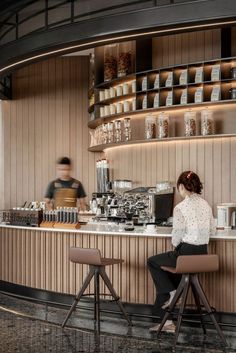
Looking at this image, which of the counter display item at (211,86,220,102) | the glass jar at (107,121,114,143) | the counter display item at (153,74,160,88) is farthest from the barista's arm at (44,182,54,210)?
the counter display item at (211,86,220,102)

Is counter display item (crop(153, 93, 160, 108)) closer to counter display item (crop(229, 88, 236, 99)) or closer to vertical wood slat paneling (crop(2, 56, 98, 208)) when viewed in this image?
counter display item (crop(229, 88, 236, 99))

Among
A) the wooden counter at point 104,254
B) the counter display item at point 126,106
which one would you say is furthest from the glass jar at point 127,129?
the wooden counter at point 104,254

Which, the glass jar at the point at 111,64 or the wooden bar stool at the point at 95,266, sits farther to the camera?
the glass jar at the point at 111,64

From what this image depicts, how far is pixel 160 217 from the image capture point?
→ 6.48 meters

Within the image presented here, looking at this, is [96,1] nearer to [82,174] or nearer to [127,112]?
[127,112]

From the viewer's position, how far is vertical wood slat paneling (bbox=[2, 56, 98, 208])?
9820 millimetres

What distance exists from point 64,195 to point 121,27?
2.31 meters

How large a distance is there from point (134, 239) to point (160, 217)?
868 millimetres

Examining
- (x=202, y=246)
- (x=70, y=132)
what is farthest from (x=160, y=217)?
(x=70, y=132)

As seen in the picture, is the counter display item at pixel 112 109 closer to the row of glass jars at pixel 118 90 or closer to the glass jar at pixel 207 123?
the row of glass jars at pixel 118 90

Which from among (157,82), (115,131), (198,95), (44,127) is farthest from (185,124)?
(44,127)

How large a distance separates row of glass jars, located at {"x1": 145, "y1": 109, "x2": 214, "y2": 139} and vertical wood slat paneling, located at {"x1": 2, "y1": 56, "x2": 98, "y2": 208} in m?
2.69

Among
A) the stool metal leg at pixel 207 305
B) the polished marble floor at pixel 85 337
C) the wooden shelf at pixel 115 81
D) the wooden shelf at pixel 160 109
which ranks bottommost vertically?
the polished marble floor at pixel 85 337

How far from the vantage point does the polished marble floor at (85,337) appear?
4.77 m
